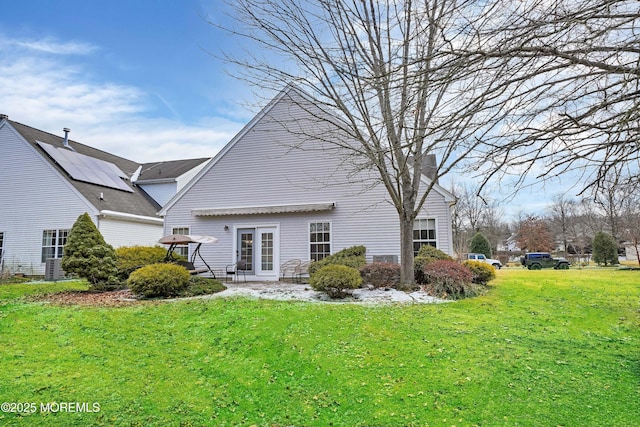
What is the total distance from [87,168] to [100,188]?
62.1 inches

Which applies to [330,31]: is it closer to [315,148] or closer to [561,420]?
[315,148]

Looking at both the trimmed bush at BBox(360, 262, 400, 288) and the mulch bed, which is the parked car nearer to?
the trimmed bush at BBox(360, 262, 400, 288)

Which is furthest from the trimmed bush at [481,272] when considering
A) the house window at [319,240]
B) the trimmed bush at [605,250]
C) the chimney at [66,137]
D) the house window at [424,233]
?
the chimney at [66,137]

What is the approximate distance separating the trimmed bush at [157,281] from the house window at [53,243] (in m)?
9.97

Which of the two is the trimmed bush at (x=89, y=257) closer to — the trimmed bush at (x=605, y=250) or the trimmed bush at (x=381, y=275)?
the trimmed bush at (x=381, y=275)

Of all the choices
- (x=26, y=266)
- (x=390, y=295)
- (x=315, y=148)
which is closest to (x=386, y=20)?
(x=315, y=148)

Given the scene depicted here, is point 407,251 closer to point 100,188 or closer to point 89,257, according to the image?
point 89,257

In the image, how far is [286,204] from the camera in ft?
48.6

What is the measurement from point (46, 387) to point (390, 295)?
7.62 metres

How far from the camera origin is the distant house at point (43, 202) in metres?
16.9

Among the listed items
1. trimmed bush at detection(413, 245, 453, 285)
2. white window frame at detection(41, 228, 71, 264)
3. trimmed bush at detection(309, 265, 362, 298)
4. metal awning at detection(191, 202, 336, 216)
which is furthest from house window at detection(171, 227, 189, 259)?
trimmed bush at detection(413, 245, 453, 285)

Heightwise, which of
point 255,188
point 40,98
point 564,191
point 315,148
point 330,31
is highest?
point 40,98

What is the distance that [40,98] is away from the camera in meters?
15.1

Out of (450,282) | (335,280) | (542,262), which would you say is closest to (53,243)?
(335,280)
